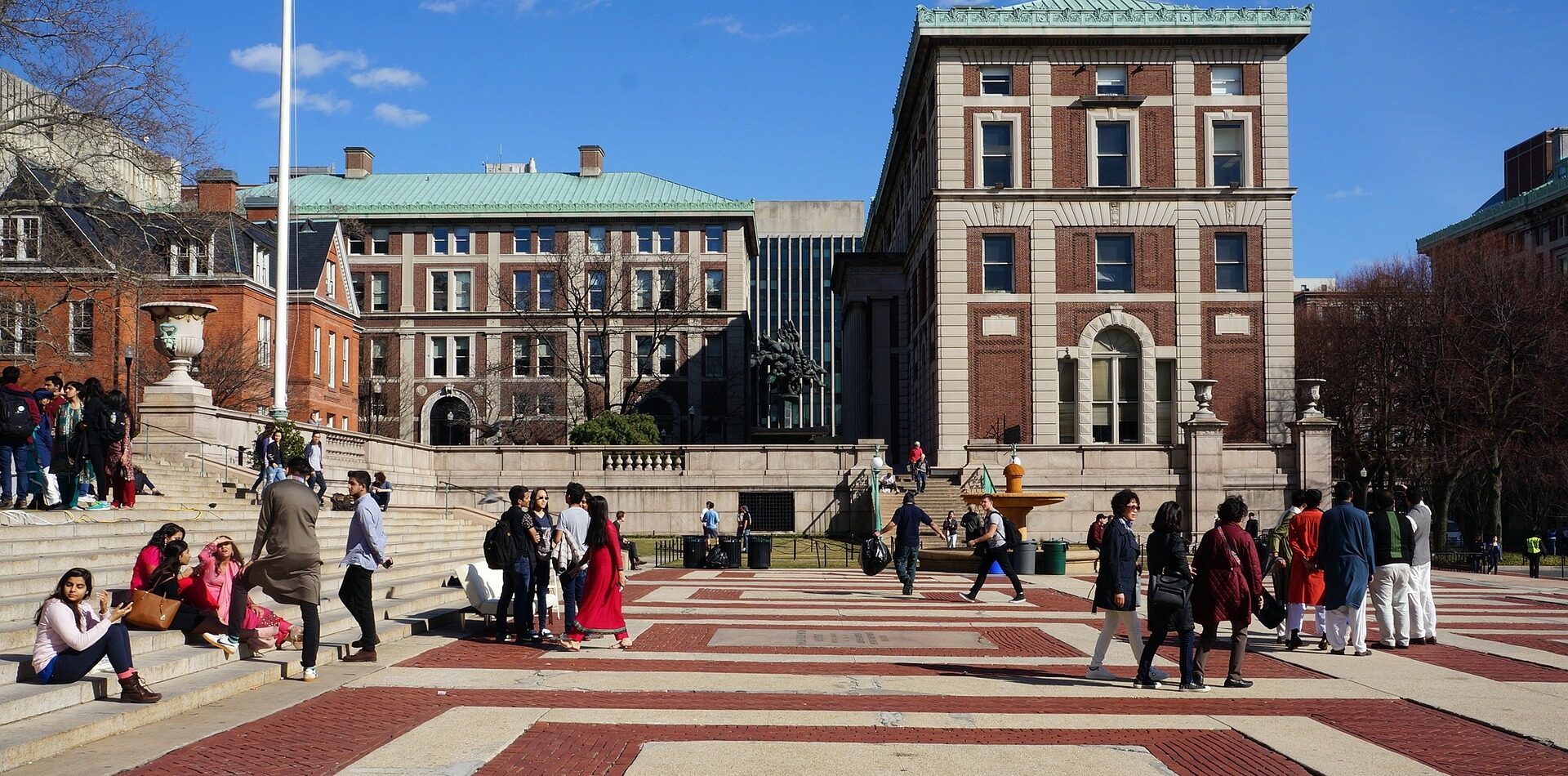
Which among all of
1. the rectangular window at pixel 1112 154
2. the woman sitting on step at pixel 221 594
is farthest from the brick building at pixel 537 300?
the woman sitting on step at pixel 221 594

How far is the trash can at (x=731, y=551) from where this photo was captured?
31281 millimetres

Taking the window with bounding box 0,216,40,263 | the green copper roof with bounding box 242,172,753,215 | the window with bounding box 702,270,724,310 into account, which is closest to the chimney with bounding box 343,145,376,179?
the green copper roof with bounding box 242,172,753,215

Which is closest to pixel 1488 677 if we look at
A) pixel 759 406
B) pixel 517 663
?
pixel 517 663

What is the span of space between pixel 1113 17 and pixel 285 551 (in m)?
41.0

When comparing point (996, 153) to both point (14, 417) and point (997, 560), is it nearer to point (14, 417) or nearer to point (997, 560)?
point (997, 560)

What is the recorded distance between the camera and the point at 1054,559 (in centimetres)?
2831

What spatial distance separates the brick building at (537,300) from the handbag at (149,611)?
66080 mm

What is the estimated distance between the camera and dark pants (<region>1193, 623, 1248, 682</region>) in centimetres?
1124

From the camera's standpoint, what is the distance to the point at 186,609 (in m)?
11.7

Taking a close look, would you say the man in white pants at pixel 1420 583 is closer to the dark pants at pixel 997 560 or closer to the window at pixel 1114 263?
the dark pants at pixel 997 560

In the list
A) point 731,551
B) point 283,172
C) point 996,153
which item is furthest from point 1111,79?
point 283,172

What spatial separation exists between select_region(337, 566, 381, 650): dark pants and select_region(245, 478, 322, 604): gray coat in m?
0.92

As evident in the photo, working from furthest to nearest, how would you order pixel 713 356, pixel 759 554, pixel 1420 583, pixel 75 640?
pixel 713 356
pixel 759 554
pixel 1420 583
pixel 75 640

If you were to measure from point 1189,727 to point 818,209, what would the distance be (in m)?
145
